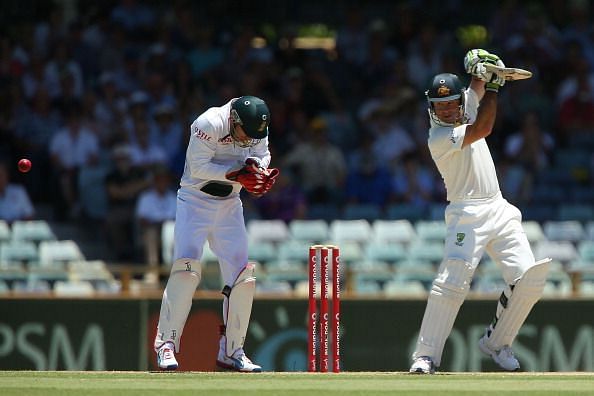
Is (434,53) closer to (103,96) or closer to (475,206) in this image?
(103,96)

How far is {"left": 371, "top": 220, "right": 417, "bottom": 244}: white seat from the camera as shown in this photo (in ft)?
43.5

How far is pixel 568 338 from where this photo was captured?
1188cm

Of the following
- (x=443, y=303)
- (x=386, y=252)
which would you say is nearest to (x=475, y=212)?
(x=443, y=303)

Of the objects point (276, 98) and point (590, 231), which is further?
point (276, 98)

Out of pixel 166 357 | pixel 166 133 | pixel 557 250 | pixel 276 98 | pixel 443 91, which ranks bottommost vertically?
pixel 166 357

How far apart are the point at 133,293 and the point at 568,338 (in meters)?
3.78

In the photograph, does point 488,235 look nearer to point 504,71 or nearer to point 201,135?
point 504,71

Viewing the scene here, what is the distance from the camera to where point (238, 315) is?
8875 millimetres

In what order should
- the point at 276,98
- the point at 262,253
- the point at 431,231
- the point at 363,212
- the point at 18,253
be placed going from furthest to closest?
the point at 276,98, the point at 363,212, the point at 431,231, the point at 262,253, the point at 18,253

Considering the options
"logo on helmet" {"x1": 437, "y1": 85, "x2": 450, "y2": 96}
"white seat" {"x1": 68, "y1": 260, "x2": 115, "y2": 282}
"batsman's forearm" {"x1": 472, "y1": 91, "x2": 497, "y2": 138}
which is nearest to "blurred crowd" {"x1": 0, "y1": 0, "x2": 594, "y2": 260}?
"white seat" {"x1": 68, "y1": 260, "x2": 115, "y2": 282}

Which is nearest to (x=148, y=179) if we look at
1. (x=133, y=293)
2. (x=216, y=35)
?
(x=133, y=293)

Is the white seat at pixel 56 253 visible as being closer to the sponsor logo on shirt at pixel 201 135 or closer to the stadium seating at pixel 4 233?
the stadium seating at pixel 4 233

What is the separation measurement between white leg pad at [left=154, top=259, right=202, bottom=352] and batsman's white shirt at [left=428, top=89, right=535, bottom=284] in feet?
5.33

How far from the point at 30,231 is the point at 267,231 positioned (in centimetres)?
225
